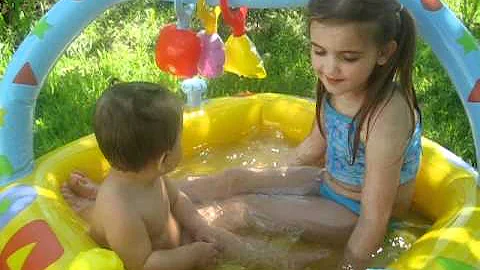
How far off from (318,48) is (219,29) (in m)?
1.80

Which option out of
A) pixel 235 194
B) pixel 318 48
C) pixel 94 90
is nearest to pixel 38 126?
pixel 94 90

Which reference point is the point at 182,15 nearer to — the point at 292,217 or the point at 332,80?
the point at 332,80

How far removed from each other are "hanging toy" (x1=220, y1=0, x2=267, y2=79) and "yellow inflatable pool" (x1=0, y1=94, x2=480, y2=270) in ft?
1.52

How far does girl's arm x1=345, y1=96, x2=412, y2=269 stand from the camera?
6.80 feet

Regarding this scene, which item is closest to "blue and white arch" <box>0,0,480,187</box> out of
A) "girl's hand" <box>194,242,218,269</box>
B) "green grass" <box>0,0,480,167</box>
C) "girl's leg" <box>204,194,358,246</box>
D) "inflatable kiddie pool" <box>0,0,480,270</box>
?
"inflatable kiddie pool" <box>0,0,480,270</box>

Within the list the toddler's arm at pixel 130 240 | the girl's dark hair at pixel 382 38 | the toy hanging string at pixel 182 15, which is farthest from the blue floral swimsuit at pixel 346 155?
the toddler's arm at pixel 130 240

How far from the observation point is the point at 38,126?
A: 10.4ft

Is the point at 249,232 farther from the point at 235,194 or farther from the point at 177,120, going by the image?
the point at 177,120

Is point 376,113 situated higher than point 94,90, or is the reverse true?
point 376,113

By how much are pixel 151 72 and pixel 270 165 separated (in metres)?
0.95

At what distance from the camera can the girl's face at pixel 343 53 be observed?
6.61 ft

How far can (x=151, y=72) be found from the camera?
345cm

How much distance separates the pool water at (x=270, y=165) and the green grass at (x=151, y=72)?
21.2 inches

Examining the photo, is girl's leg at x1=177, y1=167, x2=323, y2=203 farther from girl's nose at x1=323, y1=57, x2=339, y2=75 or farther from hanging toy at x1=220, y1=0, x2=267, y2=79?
girl's nose at x1=323, y1=57, x2=339, y2=75
